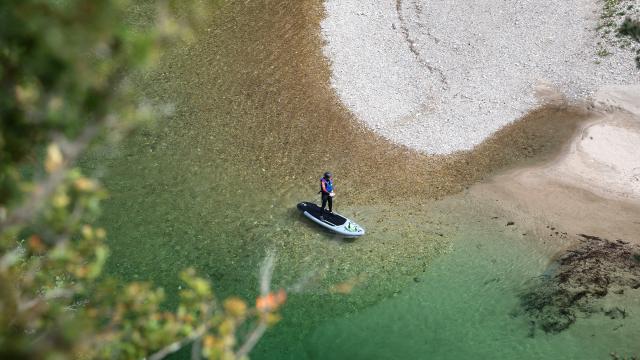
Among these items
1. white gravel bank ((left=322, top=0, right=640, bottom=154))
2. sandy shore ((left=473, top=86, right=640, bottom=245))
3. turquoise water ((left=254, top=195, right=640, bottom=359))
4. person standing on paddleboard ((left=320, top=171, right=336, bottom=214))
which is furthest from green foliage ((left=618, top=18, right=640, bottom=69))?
person standing on paddleboard ((left=320, top=171, right=336, bottom=214))

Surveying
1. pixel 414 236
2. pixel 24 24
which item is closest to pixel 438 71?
pixel 414 236

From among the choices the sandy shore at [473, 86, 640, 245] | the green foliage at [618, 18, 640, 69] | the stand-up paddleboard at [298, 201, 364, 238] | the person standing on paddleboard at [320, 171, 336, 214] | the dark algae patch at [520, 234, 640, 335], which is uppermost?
the person standing on paddleboard at [320, 171, 336, 214]

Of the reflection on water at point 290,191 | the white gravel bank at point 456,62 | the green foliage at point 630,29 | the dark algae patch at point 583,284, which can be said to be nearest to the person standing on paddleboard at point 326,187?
the reflection on water at point 290,191

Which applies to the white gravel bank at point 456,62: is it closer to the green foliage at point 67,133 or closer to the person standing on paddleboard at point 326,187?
the person standing on paddleboard at point 326,187

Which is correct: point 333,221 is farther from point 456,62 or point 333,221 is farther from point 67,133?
point 67,133

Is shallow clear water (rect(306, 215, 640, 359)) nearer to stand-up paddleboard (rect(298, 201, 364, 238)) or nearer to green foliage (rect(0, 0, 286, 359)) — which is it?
stand-up paddleboard (rect(298, 201, 364, 238))

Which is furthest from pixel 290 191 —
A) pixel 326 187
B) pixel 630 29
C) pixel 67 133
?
pixel 630 29
